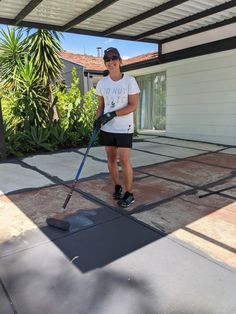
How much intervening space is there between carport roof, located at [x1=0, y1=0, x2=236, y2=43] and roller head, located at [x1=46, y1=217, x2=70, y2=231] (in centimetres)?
345

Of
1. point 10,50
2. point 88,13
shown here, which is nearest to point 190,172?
point 88,13

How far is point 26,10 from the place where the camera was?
16.0ft

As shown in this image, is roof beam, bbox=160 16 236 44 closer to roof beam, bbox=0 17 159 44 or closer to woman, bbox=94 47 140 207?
roof beam, bbox=0 17 159 44

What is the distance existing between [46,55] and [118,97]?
515 centimetres

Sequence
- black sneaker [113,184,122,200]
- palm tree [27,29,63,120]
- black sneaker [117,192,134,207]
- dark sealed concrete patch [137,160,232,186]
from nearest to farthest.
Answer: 1. black sneaker [117,192,134,207]
2. black sneaker [113,184,122,200]
3. dark sealed concrete patch [137,160,232,186]
4. palm tree [27,29,63,120]

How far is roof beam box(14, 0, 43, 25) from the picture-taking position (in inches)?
180

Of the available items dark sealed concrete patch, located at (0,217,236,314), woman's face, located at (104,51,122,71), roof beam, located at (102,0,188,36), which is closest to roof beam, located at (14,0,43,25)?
roof beam, located at (102,0,188,36)

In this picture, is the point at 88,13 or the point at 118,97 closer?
the point at 118,97

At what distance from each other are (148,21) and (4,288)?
18.5 feet

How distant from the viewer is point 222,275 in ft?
6.67

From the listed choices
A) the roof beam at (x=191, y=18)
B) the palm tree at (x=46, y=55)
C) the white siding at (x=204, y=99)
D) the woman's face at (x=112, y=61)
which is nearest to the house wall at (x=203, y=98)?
the white siding at (x=204, y=99)

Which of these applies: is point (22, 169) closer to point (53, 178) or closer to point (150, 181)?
point (53, 178)

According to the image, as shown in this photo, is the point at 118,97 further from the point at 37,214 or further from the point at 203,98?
the point at 203,98

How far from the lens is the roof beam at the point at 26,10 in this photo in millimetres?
4574
